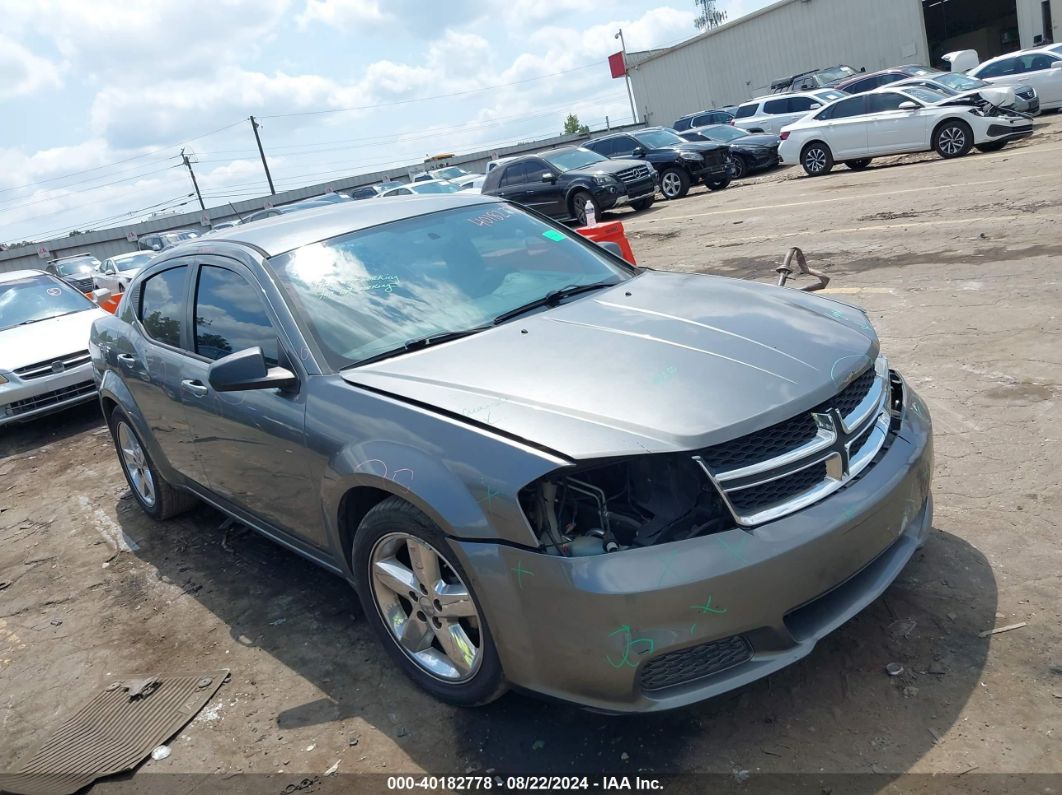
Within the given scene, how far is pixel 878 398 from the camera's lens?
300 centimetres

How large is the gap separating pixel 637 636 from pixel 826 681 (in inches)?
34.9

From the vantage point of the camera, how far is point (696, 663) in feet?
8.16

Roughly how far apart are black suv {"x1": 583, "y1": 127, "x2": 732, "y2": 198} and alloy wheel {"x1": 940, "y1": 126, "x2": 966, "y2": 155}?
4.68 meters

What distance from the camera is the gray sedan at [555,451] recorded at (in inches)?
96.7

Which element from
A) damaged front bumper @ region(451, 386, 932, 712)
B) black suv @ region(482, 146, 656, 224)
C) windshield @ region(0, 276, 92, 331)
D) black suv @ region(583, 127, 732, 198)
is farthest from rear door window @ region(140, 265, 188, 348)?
black suv @ region(583, 127, 732, 198)

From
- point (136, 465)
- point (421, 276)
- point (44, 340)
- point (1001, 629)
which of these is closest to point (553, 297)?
point (421, 276)

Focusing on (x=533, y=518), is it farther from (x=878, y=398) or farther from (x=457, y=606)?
(x=878, y=398)

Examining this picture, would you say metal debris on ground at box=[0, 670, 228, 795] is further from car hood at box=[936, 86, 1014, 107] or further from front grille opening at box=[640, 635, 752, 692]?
car hood at box=[936, 86, 1014, 107]

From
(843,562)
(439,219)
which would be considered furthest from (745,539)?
(439,219)

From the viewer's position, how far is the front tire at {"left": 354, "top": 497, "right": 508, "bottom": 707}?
279cm

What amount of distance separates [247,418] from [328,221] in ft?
3.43

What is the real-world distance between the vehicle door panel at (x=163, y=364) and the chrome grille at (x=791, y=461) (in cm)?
296

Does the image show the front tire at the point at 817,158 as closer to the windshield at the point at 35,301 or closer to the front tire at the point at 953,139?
the front tire at the point at 953,139

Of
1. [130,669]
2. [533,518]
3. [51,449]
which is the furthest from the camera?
[51,449]
